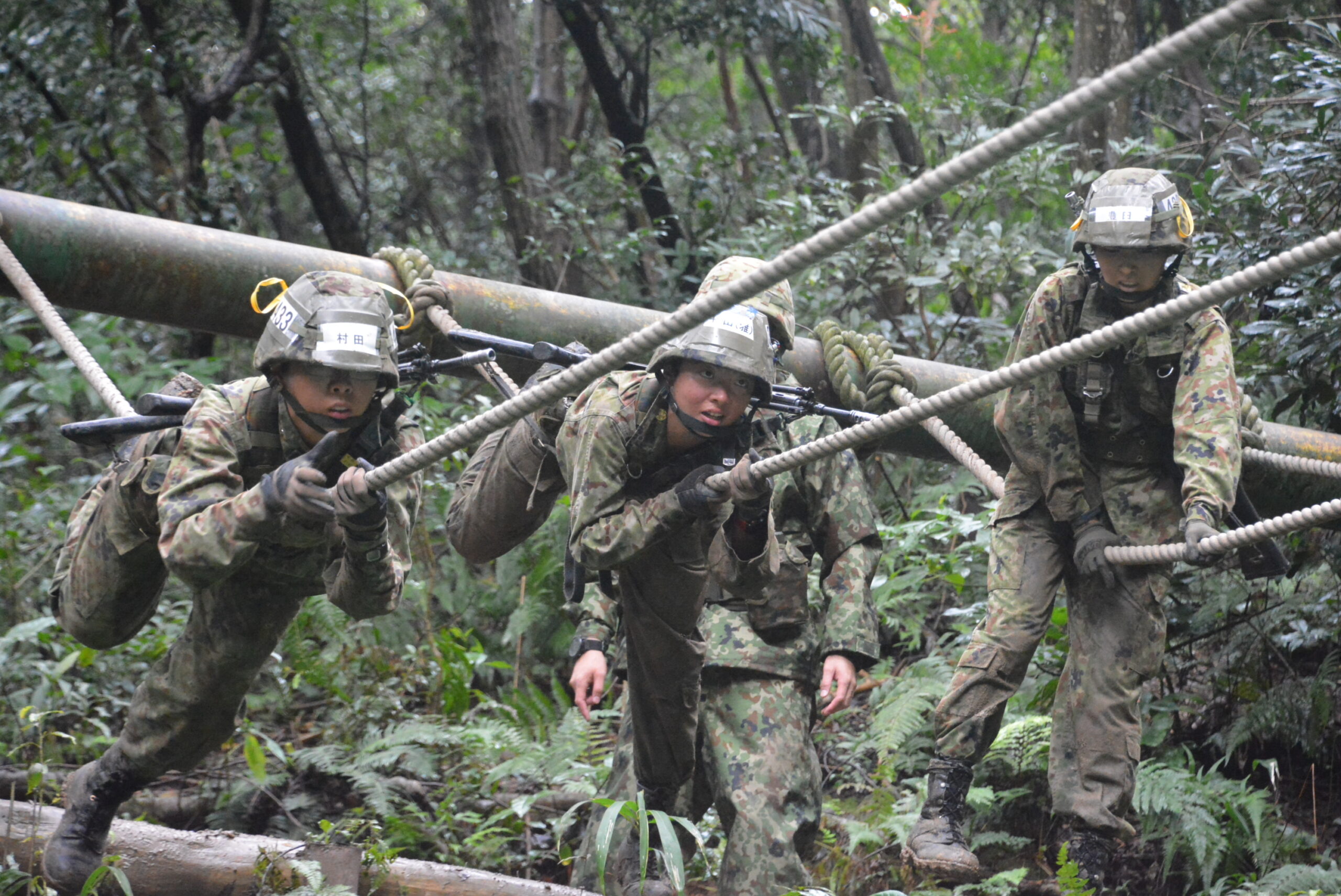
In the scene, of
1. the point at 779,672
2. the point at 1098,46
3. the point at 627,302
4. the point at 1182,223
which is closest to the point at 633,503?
the point at 779,672

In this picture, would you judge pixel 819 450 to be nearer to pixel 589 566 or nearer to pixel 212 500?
pixel 589 566

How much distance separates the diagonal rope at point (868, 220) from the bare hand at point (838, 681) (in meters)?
1.62

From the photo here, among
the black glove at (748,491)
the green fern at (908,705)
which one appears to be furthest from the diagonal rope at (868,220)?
the green fern at (908,705)

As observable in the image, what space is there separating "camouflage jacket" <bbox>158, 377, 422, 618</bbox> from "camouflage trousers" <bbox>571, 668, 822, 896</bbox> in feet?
4.54

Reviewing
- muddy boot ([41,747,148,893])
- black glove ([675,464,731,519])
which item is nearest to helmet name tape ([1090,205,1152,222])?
black glove ([675,464,731,519])

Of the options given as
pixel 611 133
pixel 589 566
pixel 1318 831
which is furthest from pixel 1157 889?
pixel 611 133

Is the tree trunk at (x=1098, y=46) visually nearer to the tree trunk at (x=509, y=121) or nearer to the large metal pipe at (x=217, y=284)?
the tree trunk at (x=509, y=121)

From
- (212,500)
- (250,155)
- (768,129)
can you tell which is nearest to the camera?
(212,500)

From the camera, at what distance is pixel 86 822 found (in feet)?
15.4

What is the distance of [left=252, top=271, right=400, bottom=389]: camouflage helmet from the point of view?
3.76 metres

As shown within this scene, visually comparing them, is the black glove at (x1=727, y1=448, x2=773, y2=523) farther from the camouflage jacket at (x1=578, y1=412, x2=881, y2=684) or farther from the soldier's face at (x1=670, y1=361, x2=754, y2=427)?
the camouflage jacket at (x1=578, y1=412, x2=881, y2=684)

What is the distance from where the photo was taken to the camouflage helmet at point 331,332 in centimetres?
376

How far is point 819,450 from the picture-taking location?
3.26m

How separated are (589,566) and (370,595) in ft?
2.23
